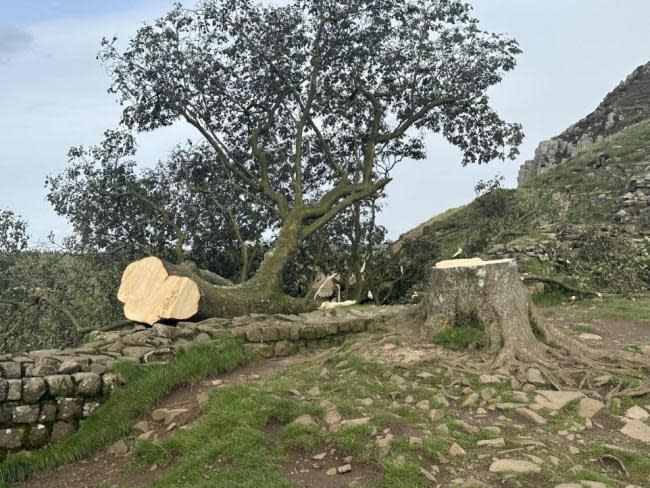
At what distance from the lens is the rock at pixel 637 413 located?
6379 mm

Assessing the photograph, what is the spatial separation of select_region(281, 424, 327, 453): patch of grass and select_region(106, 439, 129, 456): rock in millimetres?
2289

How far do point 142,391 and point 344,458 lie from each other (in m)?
3.44

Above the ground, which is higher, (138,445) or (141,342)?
(141,342)

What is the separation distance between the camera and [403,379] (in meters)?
7.41

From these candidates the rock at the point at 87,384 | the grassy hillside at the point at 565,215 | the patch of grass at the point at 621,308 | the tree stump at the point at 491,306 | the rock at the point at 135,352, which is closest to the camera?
the rock at the point at 87,384

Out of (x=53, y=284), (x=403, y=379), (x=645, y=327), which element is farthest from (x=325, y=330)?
(x=53, y=284)

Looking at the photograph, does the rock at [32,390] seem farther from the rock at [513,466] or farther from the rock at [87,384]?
the rock at [513,466]

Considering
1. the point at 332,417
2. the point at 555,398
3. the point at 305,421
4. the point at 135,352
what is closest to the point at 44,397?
the point at 135,352

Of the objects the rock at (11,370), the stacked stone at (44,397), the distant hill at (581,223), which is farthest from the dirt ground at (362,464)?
the distant hill at (581,223)

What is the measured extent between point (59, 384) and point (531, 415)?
6.22 m

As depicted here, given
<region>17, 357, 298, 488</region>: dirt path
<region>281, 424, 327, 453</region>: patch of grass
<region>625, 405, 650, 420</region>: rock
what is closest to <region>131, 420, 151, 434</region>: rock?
<region>17, 357, 298, 488</region>: dirt path

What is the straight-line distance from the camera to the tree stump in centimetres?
830

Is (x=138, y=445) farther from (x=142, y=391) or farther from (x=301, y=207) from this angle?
(x=301, y=207)

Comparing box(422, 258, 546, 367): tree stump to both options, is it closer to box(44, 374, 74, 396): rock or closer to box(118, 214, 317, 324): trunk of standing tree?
box(118, 214, 317, 324): trunk of standing tree
